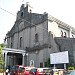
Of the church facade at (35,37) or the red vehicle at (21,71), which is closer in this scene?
the red vehicle at (21,71)

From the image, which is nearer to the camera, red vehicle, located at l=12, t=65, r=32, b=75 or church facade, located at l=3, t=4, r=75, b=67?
red vehicle, located at l=12, t=65, r=32, b=75

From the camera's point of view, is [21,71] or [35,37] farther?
[35,37]

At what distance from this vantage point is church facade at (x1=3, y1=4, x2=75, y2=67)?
36812mm

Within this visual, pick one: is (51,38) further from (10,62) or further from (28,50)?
(10,62)

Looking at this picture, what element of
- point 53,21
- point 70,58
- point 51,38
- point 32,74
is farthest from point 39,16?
point 32,74

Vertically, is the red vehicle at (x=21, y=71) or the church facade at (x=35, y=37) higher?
the church facade at (x=35, y=37)

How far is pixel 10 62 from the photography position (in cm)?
4862

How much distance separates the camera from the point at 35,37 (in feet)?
135

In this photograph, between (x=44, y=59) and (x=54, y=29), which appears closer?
(x=44, y=59)

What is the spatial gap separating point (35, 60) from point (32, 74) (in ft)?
49.4

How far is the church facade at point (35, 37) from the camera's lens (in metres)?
36.8

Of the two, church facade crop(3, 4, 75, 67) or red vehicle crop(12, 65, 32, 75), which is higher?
church facade crop(3, 4, 75, 67)

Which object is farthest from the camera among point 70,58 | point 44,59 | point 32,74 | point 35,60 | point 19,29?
point 19,29

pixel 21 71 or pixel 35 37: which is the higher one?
pixel 35 37
